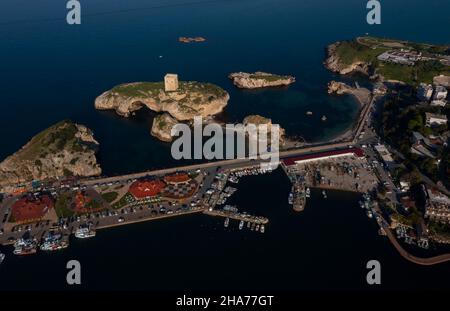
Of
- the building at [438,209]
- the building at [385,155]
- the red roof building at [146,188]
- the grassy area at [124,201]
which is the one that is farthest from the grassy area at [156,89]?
the building at [438,209]

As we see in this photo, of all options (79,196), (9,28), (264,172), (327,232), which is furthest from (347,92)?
(9,28)

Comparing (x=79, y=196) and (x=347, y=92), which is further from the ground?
(x=347, y=92)

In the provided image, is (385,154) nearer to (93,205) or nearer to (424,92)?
(424,92)

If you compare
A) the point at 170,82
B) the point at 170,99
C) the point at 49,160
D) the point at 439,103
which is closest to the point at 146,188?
the point at 49,160

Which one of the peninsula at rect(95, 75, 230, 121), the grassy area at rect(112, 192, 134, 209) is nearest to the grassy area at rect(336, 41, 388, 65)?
the peninsula at rect(95, 75, 230, 121)
